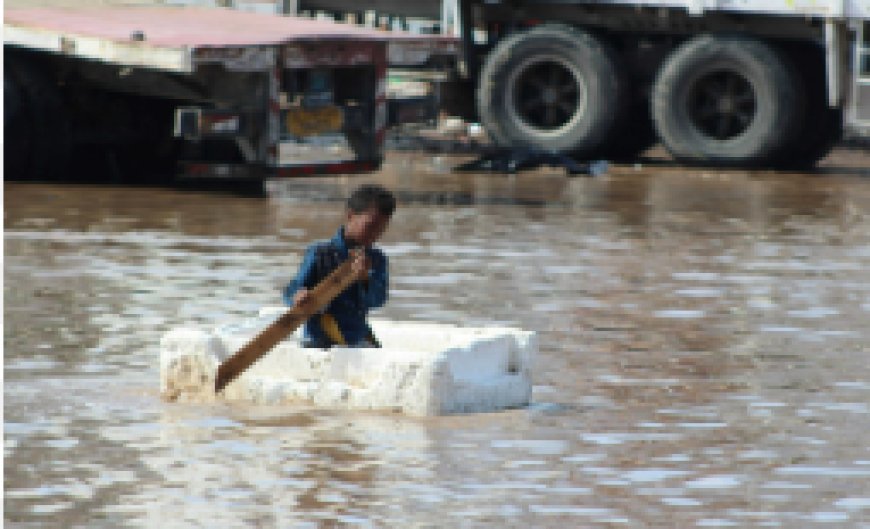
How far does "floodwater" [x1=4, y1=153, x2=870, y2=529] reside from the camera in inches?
259

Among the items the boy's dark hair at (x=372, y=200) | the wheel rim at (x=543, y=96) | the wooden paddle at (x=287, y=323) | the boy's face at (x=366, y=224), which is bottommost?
the wooden paddle at (x=287, y=323)

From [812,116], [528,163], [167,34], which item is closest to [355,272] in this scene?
[167,34]

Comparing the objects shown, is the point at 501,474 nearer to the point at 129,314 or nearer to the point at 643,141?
the point at 129,314

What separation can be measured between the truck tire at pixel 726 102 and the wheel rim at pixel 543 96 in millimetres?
951

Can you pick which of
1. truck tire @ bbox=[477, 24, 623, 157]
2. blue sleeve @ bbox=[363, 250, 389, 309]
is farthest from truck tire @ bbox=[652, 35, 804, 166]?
blue sleeve @ bbox=[363, 250, 389, 309]

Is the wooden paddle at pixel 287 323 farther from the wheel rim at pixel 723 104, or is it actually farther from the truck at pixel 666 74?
the wheel rim at pixel 723 104

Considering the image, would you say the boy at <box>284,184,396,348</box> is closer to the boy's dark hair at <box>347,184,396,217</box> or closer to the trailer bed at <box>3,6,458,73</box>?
the boy's dark hair at <box>347,184,396,217</box>

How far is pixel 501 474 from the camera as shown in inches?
273

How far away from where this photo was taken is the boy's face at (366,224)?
25.9 feet

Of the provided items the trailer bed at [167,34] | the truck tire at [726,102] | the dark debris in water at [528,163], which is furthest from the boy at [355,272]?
the truck tire at [726,102]

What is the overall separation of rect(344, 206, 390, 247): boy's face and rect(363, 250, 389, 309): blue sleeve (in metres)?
0.09

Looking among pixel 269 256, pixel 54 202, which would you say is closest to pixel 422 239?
→ pixel 269 256

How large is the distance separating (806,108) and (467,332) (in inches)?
431

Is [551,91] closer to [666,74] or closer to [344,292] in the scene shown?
[666,74]
